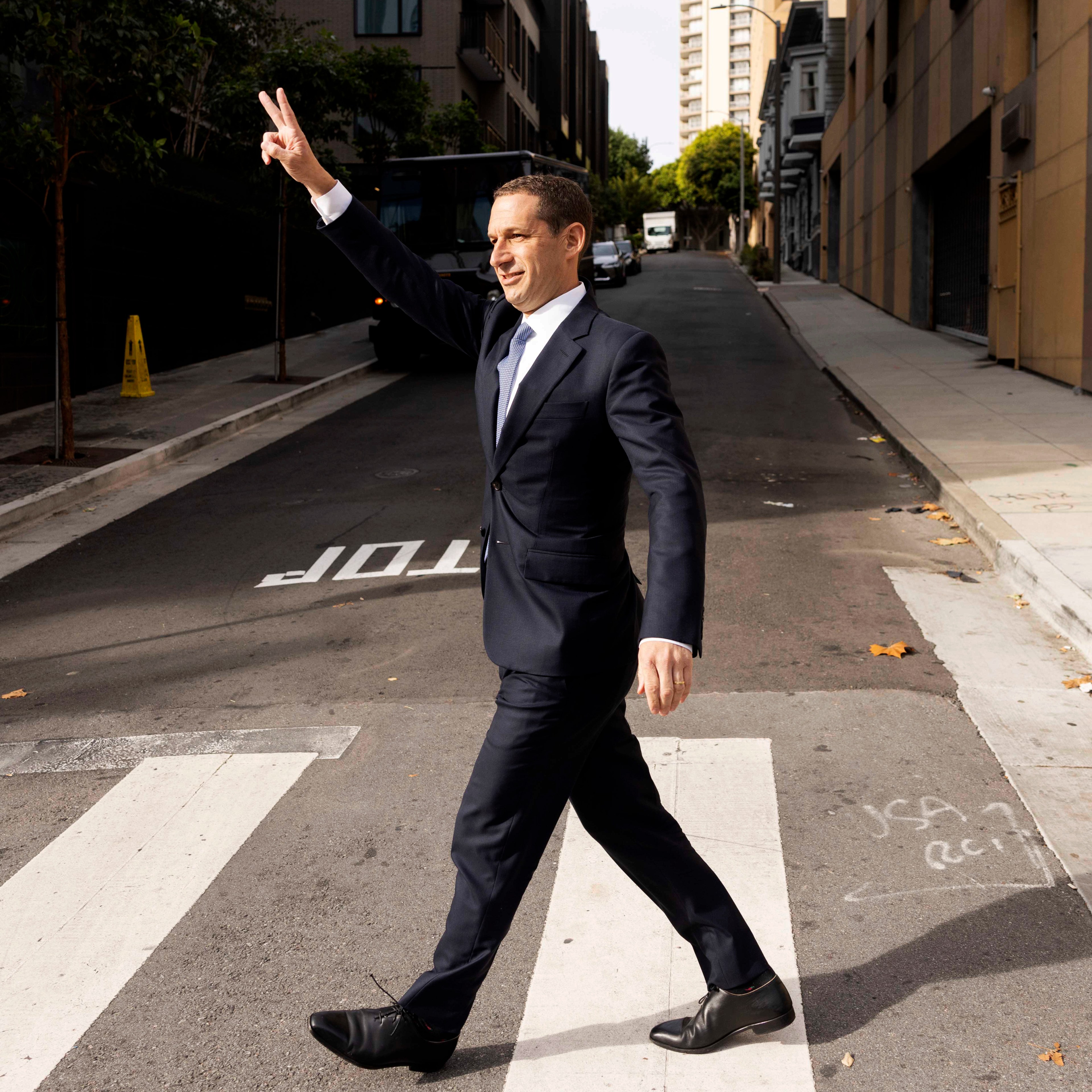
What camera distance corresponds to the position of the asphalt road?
3201 mm

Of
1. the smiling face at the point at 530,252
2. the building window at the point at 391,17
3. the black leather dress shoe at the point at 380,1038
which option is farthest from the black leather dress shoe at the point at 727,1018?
the building window at the point at 391,17

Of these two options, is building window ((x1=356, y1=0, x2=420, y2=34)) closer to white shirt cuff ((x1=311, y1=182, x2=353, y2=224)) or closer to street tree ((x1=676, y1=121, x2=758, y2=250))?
white shirt cuff ((x1=311, y1=182, x2=353, y2=224))

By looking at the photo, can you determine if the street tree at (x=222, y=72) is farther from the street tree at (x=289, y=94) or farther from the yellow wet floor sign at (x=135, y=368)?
the yellow wet floor sign at (x=135, y=368)

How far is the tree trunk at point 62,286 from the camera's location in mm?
12500

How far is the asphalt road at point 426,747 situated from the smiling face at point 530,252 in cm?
187

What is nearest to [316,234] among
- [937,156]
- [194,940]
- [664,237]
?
[937,156]

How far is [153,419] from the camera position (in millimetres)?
15617

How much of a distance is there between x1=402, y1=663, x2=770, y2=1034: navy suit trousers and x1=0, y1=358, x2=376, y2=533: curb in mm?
8723

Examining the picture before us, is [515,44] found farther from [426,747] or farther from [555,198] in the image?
[555,198]

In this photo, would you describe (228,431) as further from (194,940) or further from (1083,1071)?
(1083,1071)

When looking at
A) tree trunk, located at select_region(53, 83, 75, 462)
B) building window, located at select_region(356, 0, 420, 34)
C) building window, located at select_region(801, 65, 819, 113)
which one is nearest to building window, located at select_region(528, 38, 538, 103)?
building window, located at select_region(801, 65, 819, 113)

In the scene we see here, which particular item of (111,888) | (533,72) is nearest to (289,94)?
(111,888)

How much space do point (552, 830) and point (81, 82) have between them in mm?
11813

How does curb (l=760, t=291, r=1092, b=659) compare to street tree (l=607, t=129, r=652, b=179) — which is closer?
curb (l=760, t=291, r=1092, b=659)
